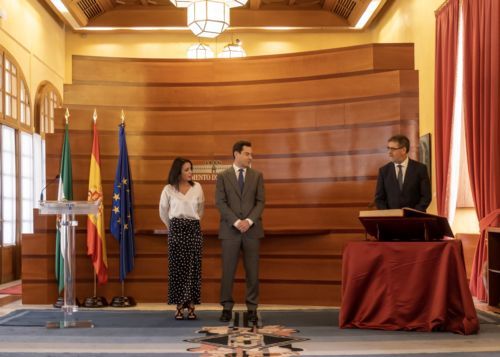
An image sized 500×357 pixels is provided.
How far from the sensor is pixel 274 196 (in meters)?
7.15

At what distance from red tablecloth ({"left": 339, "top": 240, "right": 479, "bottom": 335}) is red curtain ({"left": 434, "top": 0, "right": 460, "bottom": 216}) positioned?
3606mm

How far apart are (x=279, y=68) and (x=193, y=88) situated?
101cm

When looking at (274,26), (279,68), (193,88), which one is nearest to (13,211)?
(193,88)

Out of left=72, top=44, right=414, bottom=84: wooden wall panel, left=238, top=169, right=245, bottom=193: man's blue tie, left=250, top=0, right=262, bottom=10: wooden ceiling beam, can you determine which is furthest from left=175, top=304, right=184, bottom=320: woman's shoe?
left=250, top=0, right=262, bottom=10: wooden ceiling beam

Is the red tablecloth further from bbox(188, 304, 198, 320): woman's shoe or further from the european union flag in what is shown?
the european union flag

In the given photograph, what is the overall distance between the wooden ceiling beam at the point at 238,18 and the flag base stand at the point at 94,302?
8.08 m

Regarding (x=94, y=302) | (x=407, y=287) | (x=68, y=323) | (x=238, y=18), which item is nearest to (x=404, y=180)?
(x=407, y=287)

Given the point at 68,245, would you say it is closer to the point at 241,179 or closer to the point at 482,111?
the point at 241,179

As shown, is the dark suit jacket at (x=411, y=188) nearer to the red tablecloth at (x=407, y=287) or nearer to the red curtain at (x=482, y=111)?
the red tablecloth at (x=407, y=287)

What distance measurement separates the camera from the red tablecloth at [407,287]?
4836 mm

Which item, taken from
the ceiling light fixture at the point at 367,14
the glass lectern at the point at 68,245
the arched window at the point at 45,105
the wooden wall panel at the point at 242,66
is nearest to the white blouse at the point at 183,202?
the glass lectern at the point at 68,245

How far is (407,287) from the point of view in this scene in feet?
16.2

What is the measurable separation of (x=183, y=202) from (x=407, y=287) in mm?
2101

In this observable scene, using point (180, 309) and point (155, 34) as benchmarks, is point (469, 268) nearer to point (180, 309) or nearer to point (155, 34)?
point (180, 309)
